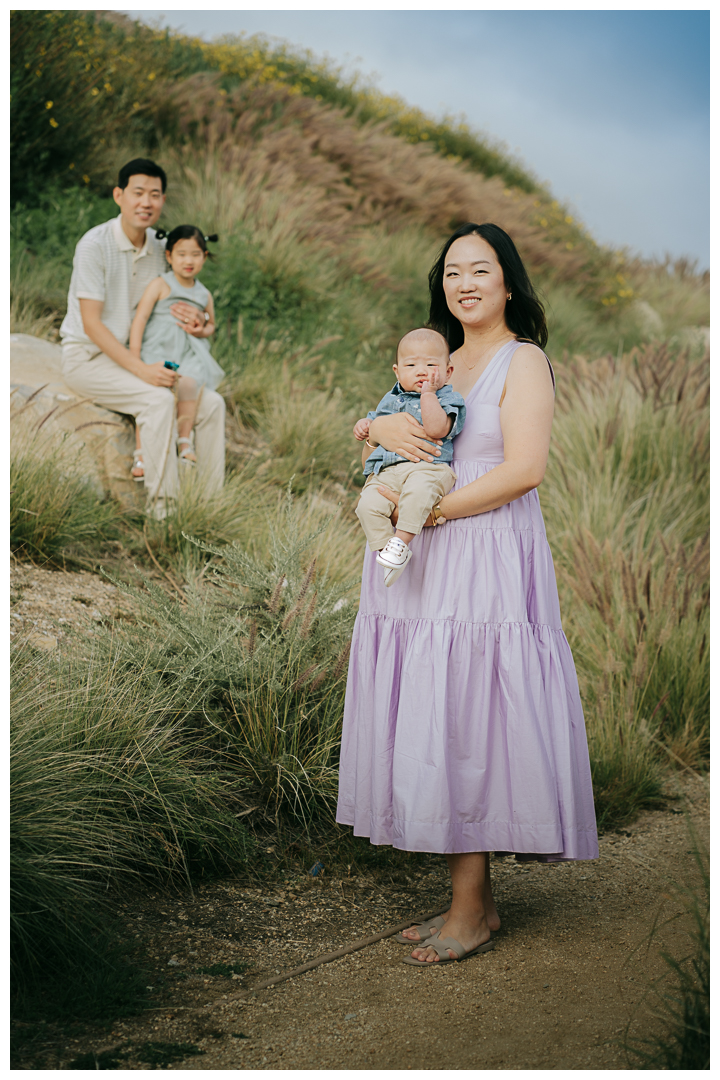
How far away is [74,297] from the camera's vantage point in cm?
525

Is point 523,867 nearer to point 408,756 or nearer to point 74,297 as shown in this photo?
point 408,756

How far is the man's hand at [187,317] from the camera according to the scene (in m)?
5.41

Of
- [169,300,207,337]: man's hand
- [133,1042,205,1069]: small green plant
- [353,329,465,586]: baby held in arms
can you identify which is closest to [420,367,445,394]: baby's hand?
[353,329,465,586]: baby held in arms

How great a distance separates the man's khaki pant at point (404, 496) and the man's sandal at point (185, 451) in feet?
9.74

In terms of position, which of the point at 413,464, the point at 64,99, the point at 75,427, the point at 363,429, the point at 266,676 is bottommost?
the point at 266,676

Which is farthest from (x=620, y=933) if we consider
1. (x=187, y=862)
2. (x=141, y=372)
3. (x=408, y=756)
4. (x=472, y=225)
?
(x=141, y=372)

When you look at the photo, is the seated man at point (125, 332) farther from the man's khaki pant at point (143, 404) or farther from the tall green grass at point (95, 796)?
the tall green grass at point (95, 796)

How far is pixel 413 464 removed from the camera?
8.19 feet

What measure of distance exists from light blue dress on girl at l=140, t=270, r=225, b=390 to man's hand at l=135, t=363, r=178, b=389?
0.13 meters

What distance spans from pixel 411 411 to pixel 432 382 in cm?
10

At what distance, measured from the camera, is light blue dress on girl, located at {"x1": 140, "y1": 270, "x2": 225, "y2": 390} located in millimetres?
5410

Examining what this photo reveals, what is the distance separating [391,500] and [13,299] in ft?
16.4

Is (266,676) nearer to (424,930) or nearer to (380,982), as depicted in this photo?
(424,930)

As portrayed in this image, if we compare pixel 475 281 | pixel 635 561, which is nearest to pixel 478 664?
pixel 475 281
